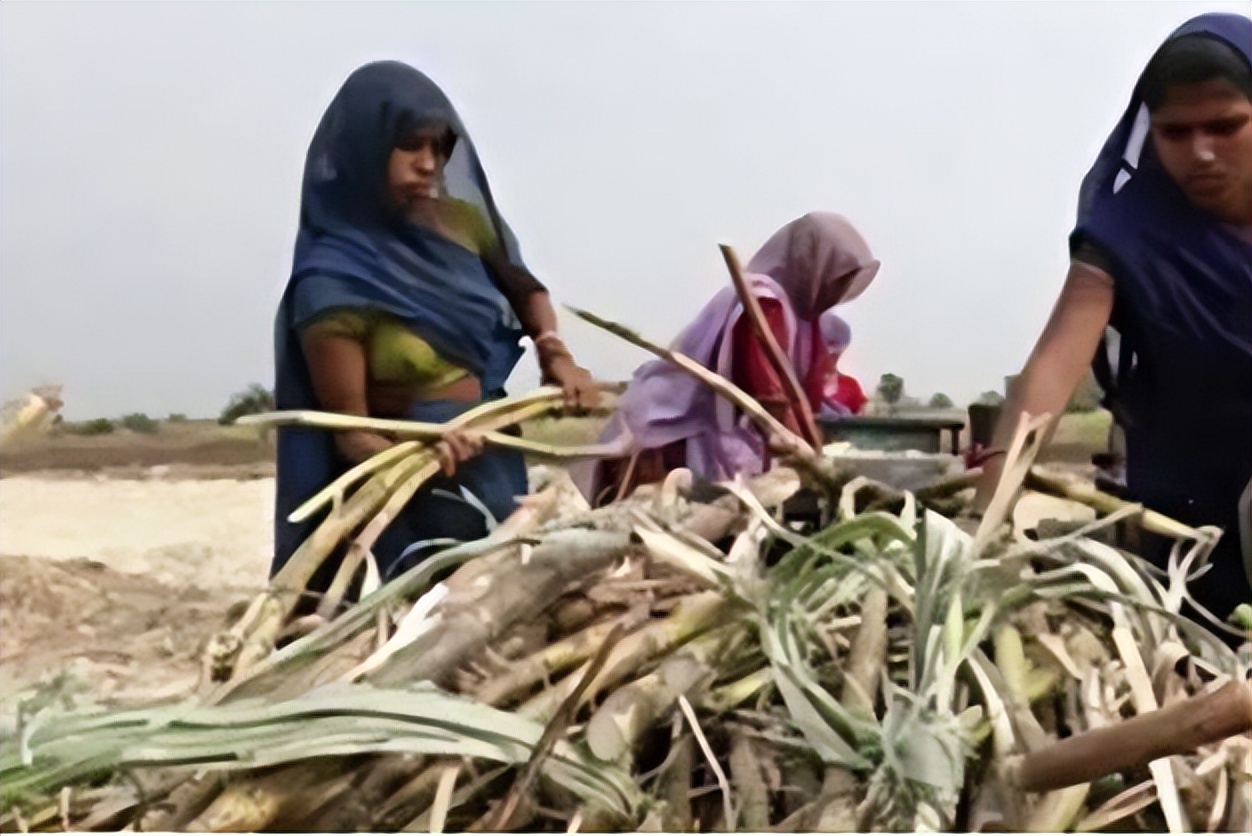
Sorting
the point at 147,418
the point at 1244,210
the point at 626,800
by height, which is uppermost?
the point at 1244,210

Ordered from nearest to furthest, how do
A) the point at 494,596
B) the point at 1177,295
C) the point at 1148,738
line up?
the point at 1148,738
the point at 494,596
the point at 1177,295

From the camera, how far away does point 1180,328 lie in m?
0.63

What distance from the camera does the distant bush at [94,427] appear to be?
0.63 metres

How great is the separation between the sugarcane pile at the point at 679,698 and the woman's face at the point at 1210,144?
0.21 metres

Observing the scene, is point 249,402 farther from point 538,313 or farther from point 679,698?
point 679,698

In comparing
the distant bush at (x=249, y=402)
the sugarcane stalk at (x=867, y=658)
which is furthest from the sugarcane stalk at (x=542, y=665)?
the distant bush at (x=249, y=402)

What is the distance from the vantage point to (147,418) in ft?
2.05

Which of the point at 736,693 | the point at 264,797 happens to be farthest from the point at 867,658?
the point at 264,797

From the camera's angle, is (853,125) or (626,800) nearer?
(626,800)

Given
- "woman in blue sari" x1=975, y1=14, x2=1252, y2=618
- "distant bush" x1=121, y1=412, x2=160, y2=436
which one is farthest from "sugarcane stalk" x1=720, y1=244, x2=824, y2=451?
"distant bush" x1=121, y1=412, x2=160, y2=436

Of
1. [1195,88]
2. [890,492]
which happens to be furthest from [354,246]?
[1195,88]

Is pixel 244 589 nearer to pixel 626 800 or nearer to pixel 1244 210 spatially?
pixel 626 800

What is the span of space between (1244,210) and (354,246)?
492mm

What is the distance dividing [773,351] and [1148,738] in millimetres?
279
